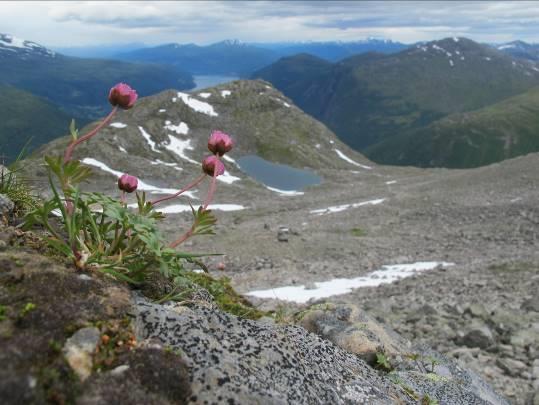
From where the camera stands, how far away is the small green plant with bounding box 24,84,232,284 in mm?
3814

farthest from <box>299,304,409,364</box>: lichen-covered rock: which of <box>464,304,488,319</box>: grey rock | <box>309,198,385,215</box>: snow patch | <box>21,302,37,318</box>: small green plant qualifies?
<box>309,198,385,215</box>: snow patch

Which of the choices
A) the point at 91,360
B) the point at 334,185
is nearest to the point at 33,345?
the point at 91,360

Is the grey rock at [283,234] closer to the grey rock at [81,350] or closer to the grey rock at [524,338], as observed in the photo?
the grey rock at [524,338]

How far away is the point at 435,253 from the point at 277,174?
2872 inches

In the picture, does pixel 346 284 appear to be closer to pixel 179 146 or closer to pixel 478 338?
pixel 478 338

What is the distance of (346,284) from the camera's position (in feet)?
85.0

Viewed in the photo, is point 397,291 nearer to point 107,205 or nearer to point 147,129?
point 107,205

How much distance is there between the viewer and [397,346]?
708cm

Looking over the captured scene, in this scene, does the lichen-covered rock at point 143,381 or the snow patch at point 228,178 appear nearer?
the lichen-covered rock at point 143,381

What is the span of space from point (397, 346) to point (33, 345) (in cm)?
560

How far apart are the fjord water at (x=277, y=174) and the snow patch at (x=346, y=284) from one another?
5916cm

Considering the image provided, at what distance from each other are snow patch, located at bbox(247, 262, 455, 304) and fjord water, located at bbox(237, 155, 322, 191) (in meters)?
59.2

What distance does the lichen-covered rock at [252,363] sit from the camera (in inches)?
127

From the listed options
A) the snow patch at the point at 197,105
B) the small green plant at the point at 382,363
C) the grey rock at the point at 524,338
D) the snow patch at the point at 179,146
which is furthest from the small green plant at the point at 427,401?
the snow patch at the point at 197,105
